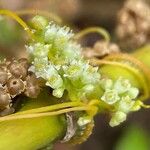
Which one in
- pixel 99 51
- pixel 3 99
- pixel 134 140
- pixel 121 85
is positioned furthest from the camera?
pixel 134 140

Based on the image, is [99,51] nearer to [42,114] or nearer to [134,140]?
[42,114]

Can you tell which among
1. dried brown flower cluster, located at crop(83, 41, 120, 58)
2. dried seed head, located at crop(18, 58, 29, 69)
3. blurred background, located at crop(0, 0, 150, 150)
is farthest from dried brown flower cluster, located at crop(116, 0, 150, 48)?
dried seed head, located at crop(18, 58, 29, 69)

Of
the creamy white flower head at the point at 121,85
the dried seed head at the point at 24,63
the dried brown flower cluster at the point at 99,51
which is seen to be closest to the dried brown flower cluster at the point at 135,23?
the dried brown flower cluster at the point at 99,51

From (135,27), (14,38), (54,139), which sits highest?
(14,38)

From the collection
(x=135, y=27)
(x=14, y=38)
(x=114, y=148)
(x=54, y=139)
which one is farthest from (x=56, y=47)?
(x=114, y=148)

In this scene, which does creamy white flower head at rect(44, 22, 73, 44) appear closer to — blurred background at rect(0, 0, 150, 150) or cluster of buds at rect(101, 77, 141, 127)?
cluster of buds at rect(101, 77, 141, 127)

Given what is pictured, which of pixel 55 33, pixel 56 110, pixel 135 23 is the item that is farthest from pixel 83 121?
pixel 135 23

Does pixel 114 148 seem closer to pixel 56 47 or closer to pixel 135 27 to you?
pixel 135 27
